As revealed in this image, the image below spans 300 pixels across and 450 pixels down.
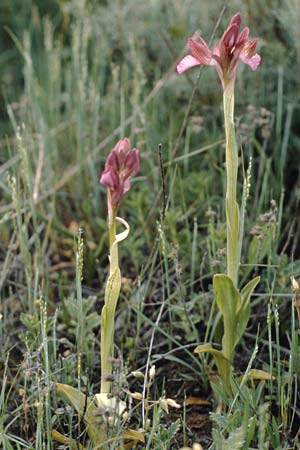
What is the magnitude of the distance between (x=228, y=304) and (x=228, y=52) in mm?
457

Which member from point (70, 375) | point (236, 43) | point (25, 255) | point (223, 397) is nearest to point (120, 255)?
point (25, 255)

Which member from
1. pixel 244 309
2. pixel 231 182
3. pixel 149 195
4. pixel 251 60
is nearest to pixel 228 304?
pixel 244 309

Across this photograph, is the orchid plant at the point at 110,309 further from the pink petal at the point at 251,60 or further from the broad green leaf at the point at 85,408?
the pink petal at the point at 251,60

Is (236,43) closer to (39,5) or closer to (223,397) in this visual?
(223,397)

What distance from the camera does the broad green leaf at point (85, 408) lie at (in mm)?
1175

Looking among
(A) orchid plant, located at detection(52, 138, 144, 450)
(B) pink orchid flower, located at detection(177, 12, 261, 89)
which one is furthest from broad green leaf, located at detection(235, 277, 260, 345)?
(B) pink orchid flower, located at detection(177, 12, 261, 89)

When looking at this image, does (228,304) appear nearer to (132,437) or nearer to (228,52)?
(132,437)

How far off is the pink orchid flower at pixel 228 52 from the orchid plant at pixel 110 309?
22cm

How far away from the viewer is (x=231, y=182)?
125 centimetres

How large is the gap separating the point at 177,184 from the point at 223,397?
807 millimetres

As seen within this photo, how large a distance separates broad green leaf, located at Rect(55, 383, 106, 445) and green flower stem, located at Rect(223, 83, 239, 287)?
35 cm

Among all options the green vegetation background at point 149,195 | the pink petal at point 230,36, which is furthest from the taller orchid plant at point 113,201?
the pink petal at point 230,36

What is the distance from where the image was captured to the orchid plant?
1117mm

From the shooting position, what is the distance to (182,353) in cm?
155
